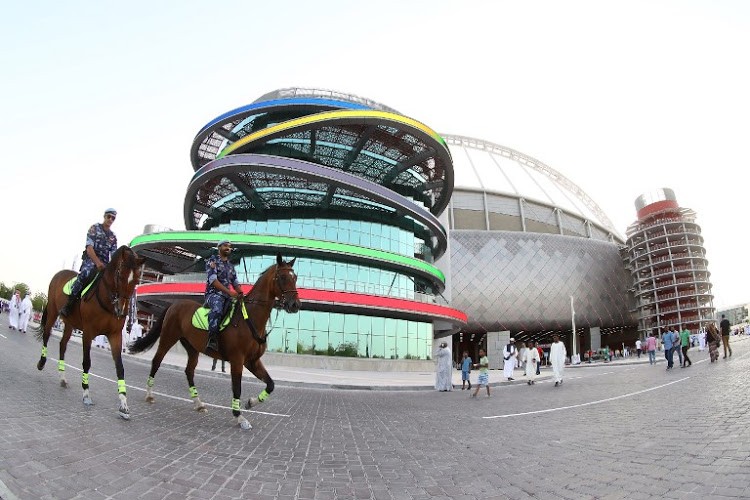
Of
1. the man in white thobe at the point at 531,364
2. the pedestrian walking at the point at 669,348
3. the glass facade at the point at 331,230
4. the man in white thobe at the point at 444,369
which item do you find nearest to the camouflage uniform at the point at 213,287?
the man in white thobe at the point at 444,369

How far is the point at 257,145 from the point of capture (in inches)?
1510

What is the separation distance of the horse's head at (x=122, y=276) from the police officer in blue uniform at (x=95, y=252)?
1.17 ft

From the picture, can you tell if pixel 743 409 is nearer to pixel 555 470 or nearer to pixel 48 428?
pixel 555 470

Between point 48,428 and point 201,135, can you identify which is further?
point 201,135

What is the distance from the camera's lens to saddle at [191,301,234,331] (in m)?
6.60

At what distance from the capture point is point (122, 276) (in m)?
6.21

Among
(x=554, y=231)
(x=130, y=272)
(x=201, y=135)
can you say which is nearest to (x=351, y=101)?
(x=201, y=135)

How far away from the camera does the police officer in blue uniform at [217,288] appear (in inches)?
261

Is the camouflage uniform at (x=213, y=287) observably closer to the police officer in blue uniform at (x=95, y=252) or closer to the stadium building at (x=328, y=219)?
the police officer in blue uniform at (x=95, y=252)

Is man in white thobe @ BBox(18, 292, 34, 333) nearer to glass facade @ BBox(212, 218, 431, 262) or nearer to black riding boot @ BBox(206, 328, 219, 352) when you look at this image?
glass facade @ BBox(212, 218, 431, 262)

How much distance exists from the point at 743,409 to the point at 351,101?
1597 inches

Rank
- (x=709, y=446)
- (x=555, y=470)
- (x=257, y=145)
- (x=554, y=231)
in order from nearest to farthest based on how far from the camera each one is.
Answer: (x=555, y=470) < (x=709, y=446) < (x=257, y=145) < (x=554, y=231)

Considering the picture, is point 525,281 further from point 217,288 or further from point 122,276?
point 122,276

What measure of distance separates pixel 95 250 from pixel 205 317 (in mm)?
2272
